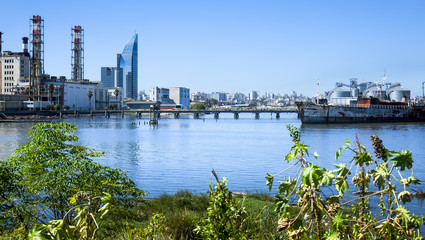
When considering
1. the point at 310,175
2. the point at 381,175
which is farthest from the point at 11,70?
the point at 310,175

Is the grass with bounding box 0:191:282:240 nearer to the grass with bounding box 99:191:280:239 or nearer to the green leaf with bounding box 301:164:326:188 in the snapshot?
the grass with bounding box 99:191:280:239

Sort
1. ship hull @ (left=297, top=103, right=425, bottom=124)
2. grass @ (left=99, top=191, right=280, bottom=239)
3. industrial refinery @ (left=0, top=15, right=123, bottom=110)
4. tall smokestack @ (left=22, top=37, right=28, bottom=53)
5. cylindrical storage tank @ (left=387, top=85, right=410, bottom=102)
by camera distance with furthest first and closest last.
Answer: cylindrical storage tank @ (left=387, top=85, right=410, bottom=102)
tall smokestack @ (left=22, top=37, right=28, bottom=53)
industrial refinery @ (left=0, top=15, right=123, bottom=110)
ship hull @ (left=297, top=103, right=425, bottom=124)
grass @ (left=99, top=191, right=280, bottom=239)

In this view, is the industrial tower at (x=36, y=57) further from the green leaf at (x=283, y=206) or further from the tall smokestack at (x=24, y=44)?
the green leaf at (x=283, y=206)

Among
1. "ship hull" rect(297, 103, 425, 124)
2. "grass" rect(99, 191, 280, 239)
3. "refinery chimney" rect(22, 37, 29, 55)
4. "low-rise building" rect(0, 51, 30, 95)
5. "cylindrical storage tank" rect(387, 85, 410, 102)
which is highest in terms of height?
"refinery chimney" rect(22, 37, 29, 55)

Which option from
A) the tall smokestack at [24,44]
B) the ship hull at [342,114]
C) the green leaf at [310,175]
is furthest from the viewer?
the tall smokestack at [24,44]

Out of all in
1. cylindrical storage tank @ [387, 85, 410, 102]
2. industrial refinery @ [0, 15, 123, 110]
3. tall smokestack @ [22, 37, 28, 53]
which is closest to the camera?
industrial refinery @ [0, 15, 123, 110]

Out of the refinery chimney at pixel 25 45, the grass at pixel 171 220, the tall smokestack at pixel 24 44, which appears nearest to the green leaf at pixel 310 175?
the grass at pixel 171 220

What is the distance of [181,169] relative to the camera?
1272 inches

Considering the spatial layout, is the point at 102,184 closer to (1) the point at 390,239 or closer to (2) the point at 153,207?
(2) the point at 153,207

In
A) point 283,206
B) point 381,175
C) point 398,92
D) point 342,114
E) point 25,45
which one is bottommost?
point 342,114

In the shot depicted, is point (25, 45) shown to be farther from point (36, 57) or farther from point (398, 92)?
point (398, 92)

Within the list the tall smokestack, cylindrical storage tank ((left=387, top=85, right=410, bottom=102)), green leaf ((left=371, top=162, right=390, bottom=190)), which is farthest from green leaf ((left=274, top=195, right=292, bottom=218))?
cylindrical storage tank ((left=387, top=85, right=410, bottom=102))

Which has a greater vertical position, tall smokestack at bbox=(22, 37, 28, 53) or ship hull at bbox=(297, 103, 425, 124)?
tall smokestack at bbox=(22, 37, 28, 53)

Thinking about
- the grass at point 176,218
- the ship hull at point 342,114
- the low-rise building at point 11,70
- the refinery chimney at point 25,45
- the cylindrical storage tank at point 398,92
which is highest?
the refinery chimney at point 25,45
